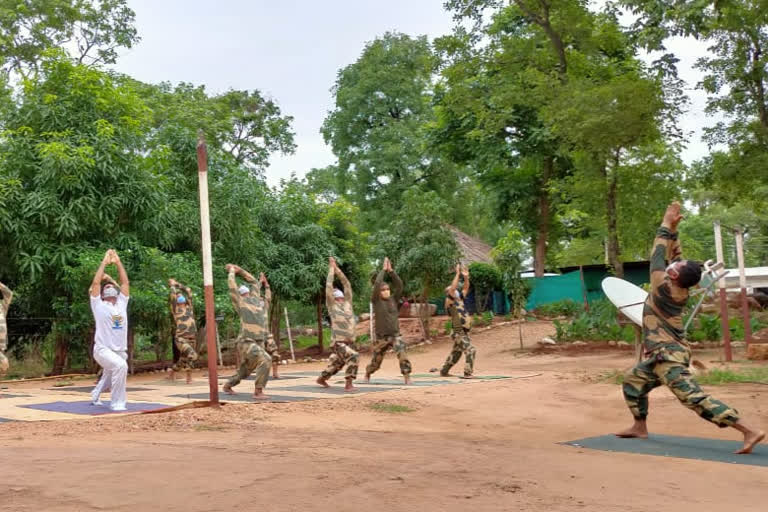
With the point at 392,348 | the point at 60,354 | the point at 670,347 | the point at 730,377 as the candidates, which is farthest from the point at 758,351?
the point at 60,354

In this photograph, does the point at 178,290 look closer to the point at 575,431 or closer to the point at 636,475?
the point at 575,431

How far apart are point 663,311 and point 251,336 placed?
667cm

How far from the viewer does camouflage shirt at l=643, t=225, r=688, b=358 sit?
7.05m

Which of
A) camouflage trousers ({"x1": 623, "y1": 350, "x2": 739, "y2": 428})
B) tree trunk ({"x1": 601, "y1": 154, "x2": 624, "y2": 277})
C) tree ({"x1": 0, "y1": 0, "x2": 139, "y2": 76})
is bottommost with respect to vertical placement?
camouflage trousers ({"x1": 623, "y1": 350, "x2": 739, "y2": 428})

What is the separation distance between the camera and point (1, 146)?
18344 mm

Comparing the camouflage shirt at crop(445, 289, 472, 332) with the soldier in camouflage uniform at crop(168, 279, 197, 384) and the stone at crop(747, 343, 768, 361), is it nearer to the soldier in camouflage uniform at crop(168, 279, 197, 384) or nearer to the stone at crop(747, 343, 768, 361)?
the soldier in camouflage uniform at crop(168, 279, 197, 384)

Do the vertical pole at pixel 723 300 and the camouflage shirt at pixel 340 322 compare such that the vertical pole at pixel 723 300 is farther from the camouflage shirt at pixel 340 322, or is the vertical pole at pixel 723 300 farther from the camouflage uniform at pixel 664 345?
the camouflage uniform at pixel 664 345

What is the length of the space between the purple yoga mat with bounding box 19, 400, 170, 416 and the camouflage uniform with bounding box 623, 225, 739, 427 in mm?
6136

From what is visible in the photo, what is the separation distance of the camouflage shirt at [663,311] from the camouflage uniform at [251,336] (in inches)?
246

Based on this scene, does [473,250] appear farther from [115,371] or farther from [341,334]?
[115,371]

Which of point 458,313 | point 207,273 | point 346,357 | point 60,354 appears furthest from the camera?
point 60,354

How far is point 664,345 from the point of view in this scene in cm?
705

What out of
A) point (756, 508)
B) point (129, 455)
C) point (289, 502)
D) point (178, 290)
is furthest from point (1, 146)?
point (756, 508)

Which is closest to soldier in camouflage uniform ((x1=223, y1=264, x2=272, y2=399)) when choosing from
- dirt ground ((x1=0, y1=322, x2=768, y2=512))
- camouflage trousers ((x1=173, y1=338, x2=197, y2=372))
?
dirt ground ((x1=0, y1=322, x2=768, y2=512))
